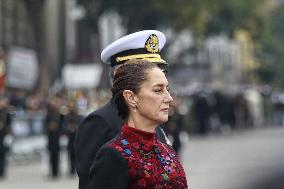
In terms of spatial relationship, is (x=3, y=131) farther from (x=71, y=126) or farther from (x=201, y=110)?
(x=201, y=110)

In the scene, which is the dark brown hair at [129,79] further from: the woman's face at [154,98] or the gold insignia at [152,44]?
the gold insignia at [152,44]

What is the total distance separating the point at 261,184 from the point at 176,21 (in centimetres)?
3849

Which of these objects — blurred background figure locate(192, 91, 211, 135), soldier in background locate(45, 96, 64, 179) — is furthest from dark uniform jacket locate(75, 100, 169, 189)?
blurred background figure locate(192, 91, 211, 135)

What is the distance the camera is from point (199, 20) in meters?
43.4

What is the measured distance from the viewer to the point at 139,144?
4621 mm

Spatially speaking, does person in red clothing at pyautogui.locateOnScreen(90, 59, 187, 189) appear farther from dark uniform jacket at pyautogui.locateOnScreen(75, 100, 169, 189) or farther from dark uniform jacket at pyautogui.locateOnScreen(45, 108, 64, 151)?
dark uniform jacket at pyautogui.locateOnScreen(45, 108, 64, 151)

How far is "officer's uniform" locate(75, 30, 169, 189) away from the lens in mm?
5598

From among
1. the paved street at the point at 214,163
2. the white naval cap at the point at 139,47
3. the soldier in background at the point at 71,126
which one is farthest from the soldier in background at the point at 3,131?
the white naval cap at the point at 139,47

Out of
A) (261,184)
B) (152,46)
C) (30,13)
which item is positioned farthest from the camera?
(30,13)

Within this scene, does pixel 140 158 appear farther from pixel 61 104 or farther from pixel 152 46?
pixel 61 104

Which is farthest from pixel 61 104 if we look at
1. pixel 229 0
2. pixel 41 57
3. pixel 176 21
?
pixel 229 0

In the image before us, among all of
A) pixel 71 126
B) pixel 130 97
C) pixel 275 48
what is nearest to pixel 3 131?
pixel 71 126

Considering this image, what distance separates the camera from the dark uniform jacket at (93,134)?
6.11 meters

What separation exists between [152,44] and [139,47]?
0.11 metres
